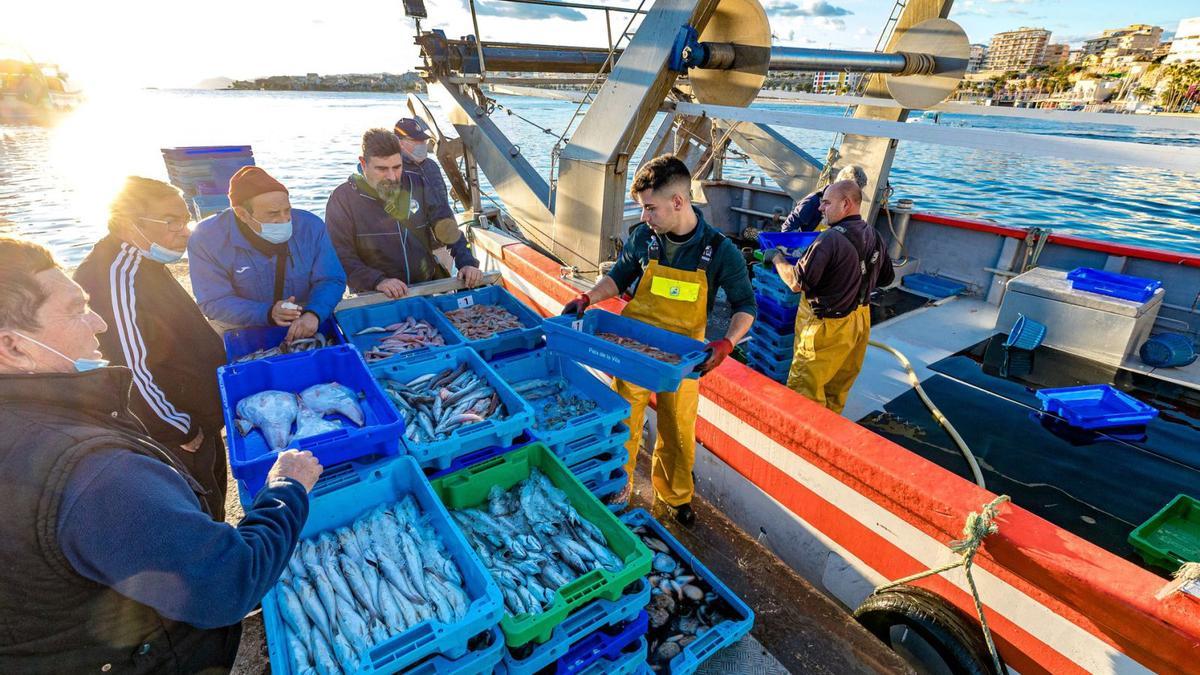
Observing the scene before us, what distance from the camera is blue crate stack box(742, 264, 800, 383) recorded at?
5238mm

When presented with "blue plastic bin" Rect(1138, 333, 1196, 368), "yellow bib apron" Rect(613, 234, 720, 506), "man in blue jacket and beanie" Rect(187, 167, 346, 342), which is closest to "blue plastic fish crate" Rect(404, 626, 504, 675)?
"yellow bib apron" Rect(613, 234, 720, 506)

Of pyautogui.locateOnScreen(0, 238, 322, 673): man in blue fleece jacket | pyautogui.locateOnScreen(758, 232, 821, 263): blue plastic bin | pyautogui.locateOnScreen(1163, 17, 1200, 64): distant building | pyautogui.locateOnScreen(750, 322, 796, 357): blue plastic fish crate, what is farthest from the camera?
pyautogui.locateOnScreen(1163, 17, 1200, 64): distant building

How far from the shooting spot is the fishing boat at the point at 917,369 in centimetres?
231

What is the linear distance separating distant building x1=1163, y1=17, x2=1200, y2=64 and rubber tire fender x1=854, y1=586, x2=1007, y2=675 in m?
126

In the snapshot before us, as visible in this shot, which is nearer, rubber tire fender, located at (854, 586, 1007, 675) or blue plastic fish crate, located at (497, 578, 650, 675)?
blue plastic fish crate, located at (497, 578, 650, 675)

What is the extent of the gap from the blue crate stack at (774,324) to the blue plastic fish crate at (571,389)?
2733 millimetres

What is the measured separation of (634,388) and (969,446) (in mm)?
3077

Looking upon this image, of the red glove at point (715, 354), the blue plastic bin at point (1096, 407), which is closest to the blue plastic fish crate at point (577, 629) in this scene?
the red glove at point (715, 354)

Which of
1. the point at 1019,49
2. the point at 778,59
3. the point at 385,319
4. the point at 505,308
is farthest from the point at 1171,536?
the point at 1019,49

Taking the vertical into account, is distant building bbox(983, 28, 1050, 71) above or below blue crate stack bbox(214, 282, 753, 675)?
above

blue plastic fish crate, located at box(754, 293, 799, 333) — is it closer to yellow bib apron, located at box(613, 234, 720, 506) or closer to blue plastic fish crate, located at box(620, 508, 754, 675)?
yellow bib apron, located at box(613, 234, 720, 506)

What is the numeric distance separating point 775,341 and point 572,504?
3.60 m

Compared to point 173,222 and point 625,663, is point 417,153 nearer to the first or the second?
point 173,222

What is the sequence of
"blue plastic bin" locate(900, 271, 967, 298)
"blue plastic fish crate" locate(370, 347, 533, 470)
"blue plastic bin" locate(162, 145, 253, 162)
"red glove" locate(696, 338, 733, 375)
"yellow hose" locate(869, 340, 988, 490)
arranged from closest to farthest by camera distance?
"blue plastic fish crate" locate(370, 347, 533, 470) < "red glove" locate(696, 338, 733, 375) < "yellow hose" locate(869, 340, 988, 490) < "blue plastic bin" locate(900, 271, 967, 298) < "blue plastic bin" locate(162, 145, 253, 162)
